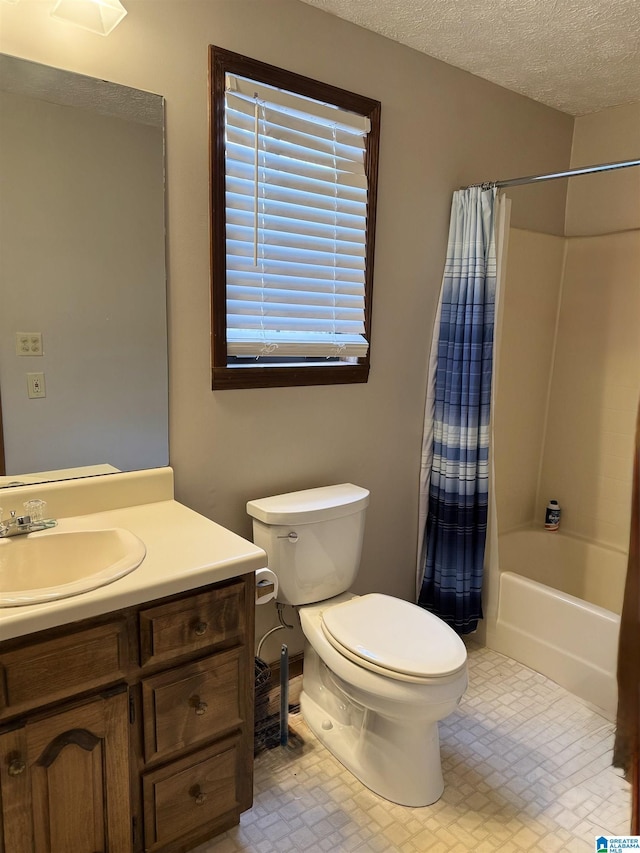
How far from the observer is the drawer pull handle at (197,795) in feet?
A: 4.91

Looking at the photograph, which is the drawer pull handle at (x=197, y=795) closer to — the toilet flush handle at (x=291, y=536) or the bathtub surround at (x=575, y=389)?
the toilet flush handle at (x=291, y=536)

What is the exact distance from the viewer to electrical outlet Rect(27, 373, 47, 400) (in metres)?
1.59

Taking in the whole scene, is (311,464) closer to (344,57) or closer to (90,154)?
(90,154)

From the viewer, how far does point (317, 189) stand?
204cm

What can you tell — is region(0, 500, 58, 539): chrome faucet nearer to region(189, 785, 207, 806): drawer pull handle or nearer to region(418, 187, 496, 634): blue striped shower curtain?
Answer: region(189, 785, 207, 806): drawer pull handle

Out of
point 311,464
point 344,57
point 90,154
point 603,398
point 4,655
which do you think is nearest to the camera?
point 4,655

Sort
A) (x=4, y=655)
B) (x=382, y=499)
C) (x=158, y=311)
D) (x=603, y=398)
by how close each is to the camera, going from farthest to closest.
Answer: (x=603, y=398), (x=382, y=499), (x=158, y=311), (x=4, y=655)

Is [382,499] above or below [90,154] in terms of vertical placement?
below

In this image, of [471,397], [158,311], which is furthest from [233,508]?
[471,397]

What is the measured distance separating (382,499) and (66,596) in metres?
1.48

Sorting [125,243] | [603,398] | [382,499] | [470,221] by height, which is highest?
[470,221]

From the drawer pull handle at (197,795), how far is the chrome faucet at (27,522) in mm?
752

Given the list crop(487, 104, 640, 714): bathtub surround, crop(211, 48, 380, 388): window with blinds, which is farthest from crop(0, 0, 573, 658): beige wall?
crop(487, 104, 640, 714): bathtub surround

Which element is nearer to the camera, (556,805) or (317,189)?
(556,805)
